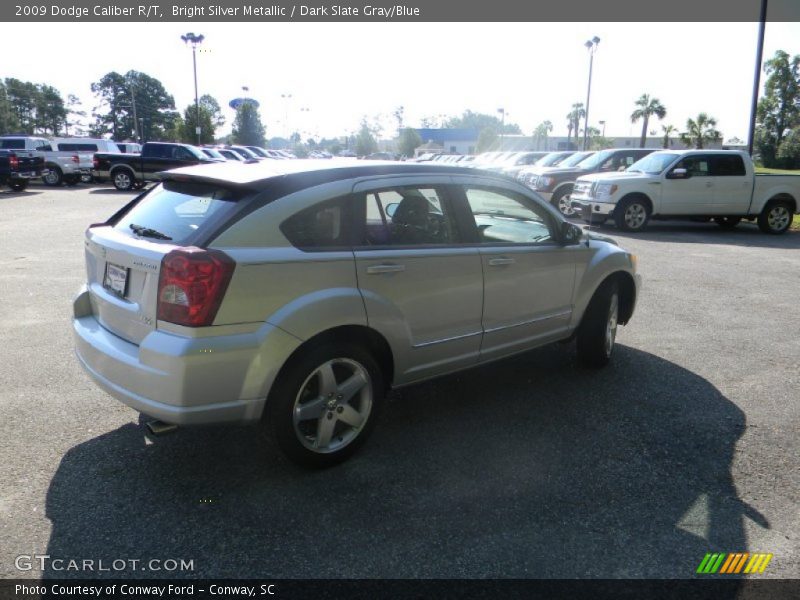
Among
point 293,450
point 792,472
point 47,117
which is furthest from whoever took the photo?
point 47,117

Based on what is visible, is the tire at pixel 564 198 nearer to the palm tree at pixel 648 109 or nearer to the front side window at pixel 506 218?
the front side window at pixel 506 218

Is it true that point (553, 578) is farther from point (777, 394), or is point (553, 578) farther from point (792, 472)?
point (777, 394)

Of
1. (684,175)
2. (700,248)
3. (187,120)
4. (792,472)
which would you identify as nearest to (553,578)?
(792,472)

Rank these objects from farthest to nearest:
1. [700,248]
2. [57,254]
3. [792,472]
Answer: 1. [700,248]
2. [57,254]
3. [792,472]

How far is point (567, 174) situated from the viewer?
17.5 metres

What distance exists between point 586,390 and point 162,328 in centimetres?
324

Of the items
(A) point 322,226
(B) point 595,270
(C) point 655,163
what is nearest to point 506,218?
(B) point 595,270

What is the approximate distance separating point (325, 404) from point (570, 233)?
2490 millimetres

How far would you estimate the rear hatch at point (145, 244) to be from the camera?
311 centimetres

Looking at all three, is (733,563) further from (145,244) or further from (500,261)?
(145,244)

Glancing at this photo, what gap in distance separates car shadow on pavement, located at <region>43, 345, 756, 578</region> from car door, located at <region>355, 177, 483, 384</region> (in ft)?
1.83

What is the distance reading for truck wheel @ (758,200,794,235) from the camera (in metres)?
15.5

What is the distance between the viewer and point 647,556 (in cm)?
281

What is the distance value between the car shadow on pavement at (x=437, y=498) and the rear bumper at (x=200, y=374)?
52 cm
